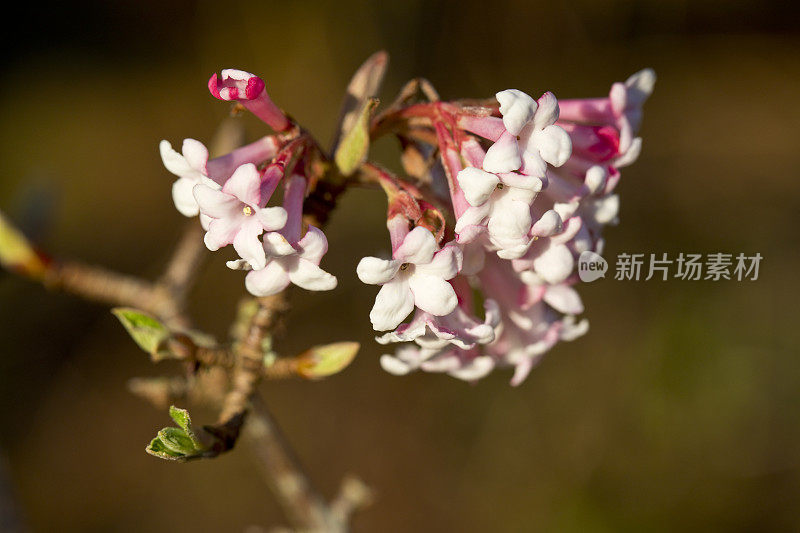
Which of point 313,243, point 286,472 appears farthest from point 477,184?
point 286,472

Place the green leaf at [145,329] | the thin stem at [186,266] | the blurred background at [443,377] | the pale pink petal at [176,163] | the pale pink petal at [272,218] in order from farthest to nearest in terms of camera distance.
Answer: the blurred background at [443,377]
the thin stem at [186,266]
the green leaf at [145,329]
the pale pink petal at [176,163]
the pale pink petal at [272,218]

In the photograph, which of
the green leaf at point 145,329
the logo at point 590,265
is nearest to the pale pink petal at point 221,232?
the green leaf at point 145,329

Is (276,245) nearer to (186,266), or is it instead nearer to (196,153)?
(196,153)

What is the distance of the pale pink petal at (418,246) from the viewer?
3.45ft

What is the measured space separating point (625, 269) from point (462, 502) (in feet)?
8.49

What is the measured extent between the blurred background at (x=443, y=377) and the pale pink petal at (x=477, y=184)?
2.88m

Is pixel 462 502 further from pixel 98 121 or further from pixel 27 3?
pixel 27 3

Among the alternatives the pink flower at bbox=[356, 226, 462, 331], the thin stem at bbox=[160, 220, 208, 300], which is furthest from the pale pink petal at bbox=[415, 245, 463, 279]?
the thin stem at bbox=[160, 220, 208, 300]

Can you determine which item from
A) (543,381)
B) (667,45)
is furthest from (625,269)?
(667,45)

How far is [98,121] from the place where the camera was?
6246 millimetres

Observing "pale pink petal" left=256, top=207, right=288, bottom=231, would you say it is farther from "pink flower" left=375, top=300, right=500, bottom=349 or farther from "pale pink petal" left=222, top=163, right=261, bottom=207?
"pink flower" left=375, top=300, right=500, bottom=349

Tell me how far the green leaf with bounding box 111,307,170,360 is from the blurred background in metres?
2.34

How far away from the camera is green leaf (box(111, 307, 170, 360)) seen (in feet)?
4.28

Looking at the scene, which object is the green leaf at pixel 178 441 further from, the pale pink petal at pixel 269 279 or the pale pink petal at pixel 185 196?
the pale pink petal at pixel 185 196
